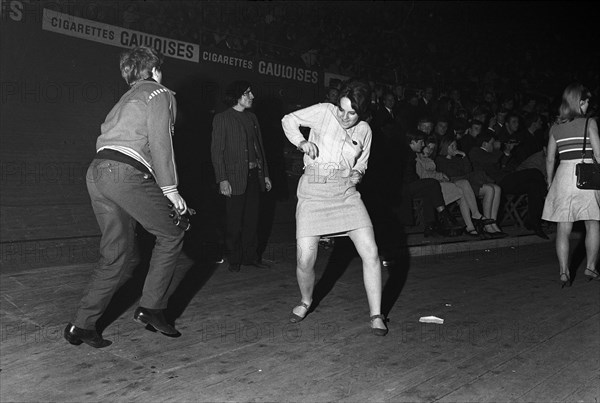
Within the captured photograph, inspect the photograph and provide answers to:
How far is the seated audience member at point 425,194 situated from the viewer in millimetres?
9438

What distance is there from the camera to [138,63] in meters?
4.54

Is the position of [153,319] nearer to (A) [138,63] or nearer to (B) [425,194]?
(A) [138,63]

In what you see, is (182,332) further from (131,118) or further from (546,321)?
(546,321)

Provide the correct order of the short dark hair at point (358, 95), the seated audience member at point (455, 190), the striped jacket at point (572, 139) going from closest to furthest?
the short dark hair at point (358, 95) → the striped jacket at point (572, 139) → the seated audience member at point (455, 190)

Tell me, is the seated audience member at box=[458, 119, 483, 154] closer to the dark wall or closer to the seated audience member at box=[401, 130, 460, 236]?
the seated audience member at box=[401, 130, 460, 236]

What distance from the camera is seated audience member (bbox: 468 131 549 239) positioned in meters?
10.8

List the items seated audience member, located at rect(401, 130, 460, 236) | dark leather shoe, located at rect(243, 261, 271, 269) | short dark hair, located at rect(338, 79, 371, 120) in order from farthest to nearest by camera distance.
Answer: seated audience member, located at rect(401, 130, 460, 236), dark leather shoe, located at rect(243, 261, 271, 269), short dark hair, located at rect(338, 79, 371, 120)

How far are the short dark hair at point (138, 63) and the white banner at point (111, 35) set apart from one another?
6.81 m

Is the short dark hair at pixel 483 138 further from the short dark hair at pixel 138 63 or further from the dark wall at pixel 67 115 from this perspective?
the short dark hair at pixel 138 63

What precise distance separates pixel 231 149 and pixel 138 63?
8.36 feet

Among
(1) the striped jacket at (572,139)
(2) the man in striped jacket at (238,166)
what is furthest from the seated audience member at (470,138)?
(2) the man in striped jacket at (238,166)

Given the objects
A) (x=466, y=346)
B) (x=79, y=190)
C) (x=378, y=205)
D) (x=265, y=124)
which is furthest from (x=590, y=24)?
(x=466, y=346)

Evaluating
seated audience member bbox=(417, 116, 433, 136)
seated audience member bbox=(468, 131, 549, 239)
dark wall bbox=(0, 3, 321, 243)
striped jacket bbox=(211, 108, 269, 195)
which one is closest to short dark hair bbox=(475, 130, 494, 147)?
seated audience member bbox=(468, 131, 549, 239)

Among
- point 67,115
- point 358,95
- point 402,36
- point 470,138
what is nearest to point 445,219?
point 470,138
